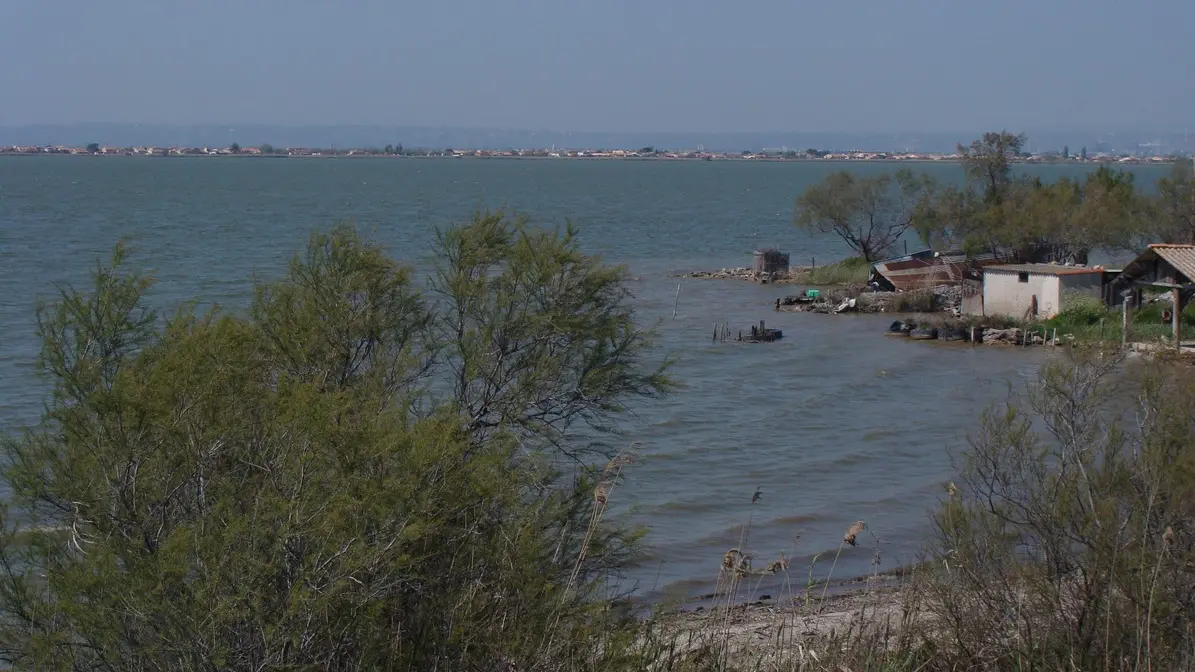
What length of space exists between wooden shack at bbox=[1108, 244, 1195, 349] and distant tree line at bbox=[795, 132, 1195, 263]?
1394 cm

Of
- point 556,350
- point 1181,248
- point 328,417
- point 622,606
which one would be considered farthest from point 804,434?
point 328,417

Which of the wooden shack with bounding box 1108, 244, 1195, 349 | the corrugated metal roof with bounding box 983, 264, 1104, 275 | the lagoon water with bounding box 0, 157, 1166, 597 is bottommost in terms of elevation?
the lagoon water with bounding box 0, 157, 1166, 597

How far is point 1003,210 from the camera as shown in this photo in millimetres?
53500

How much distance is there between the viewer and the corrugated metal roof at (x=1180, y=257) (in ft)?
111

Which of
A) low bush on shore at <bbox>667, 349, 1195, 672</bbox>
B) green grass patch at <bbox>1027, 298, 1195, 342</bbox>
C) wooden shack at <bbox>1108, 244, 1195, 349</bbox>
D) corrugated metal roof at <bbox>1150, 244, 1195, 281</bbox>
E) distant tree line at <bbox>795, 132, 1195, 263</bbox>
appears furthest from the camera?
distant tree line at <bbox>795, 132, 1195, 263</bbox>

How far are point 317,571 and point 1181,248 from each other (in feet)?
113

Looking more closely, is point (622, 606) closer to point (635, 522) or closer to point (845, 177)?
point (635, 522)

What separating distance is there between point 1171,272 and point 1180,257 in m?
0.70

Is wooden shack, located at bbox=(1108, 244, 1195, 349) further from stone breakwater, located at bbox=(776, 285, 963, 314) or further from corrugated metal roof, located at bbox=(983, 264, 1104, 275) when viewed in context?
stone breakwater, located at bbox=(776, 285, 963, 314)

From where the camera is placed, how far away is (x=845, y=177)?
209ft

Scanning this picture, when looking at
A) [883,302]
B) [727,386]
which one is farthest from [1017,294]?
[727,386]

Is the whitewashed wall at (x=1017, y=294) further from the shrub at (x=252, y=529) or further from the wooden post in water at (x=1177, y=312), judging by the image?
the shrub at (x=252, y=529)

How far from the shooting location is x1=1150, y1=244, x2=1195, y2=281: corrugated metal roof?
33.8 meters

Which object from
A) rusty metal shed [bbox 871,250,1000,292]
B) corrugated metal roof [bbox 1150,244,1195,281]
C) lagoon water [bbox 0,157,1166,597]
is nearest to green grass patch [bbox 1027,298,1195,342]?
lagoon water [bbox 0,157,1166,597]
